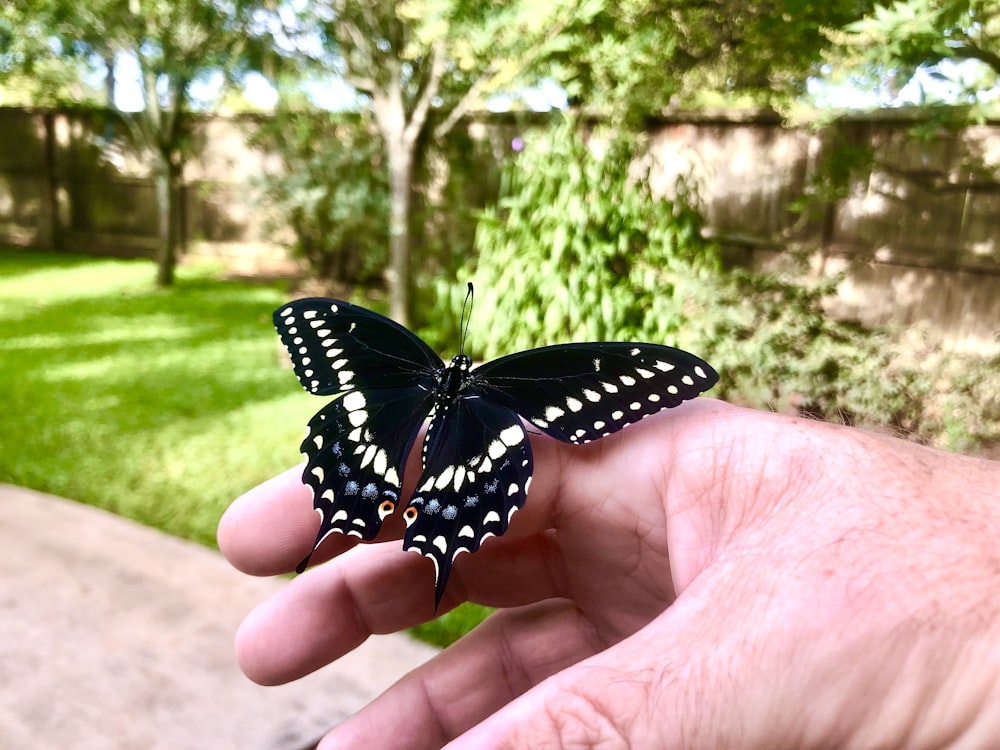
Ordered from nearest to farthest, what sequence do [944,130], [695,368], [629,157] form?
[695,368] < [944,130] < [629,157]

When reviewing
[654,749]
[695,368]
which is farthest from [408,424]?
[654,749]

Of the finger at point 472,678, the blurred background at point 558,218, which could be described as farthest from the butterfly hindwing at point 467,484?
the blurred background at point 558,218

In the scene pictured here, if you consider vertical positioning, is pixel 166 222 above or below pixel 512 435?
below

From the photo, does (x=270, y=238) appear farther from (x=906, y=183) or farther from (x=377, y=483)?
(x=377, y=483)

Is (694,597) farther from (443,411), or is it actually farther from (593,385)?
(443,411)

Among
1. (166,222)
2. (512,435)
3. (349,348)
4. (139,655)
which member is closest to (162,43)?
(166,222)

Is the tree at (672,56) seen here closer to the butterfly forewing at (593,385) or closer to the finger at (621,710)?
the butterfly forewing at (593,385)

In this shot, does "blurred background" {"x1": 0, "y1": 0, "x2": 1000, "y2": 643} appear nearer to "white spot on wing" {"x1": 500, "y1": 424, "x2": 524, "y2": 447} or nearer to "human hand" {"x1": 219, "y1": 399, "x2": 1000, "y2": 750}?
"human hand" {"x1": 219, "y1": 399, "x2": 1000, "y2": 750}
